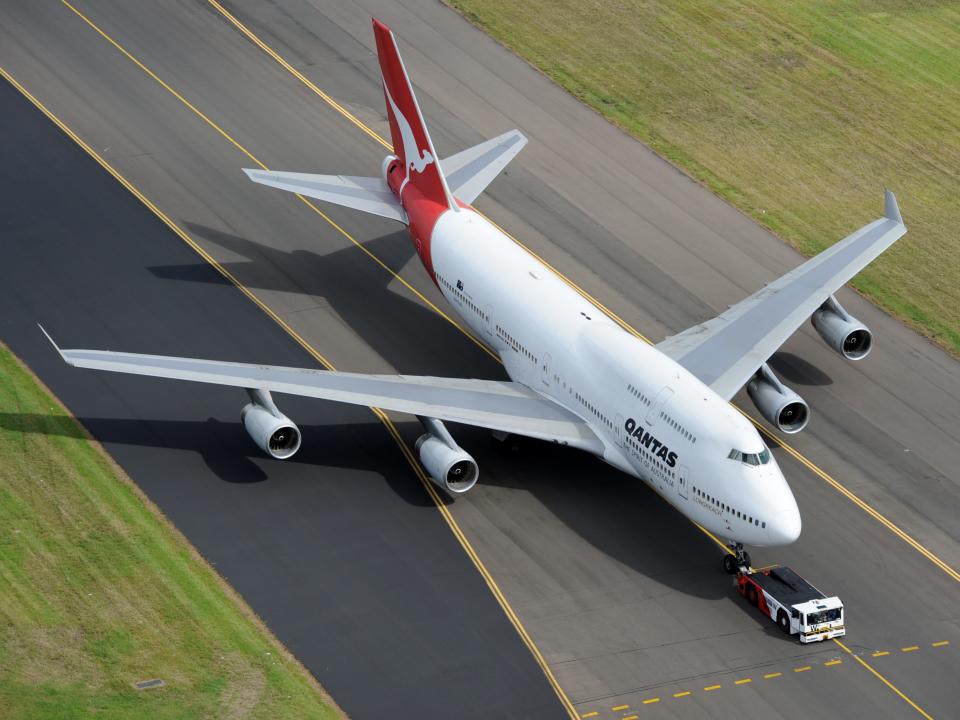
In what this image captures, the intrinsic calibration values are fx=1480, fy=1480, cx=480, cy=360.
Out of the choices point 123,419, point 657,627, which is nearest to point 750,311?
point 657,627

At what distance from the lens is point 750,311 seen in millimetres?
58969

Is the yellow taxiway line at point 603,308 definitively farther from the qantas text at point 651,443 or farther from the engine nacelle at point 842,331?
the engine nacelle at point 842,331

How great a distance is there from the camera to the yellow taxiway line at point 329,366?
153ft

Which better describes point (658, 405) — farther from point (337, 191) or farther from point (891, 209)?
point (337, 191)

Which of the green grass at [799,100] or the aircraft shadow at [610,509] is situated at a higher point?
the green grass at [799,100]

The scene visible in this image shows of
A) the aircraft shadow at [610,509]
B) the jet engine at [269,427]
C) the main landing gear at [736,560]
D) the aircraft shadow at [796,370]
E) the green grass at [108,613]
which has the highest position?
the aircraft shadow at [796,370]

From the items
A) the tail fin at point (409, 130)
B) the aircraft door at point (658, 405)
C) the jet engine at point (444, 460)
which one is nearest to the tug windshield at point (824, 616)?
the aircraft door at point (658, 405)

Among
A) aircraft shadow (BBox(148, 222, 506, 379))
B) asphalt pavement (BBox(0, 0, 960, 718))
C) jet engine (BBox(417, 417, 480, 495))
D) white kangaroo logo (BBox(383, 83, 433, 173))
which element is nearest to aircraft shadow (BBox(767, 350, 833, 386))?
asphalt pavement (BBox(0, 0, 960, 718))

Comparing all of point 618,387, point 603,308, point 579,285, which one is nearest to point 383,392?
point 618,387

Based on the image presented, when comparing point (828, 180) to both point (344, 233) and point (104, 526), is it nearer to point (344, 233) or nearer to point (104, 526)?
point (344, 233)

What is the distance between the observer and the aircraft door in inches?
1939

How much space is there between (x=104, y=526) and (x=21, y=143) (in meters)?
29.3

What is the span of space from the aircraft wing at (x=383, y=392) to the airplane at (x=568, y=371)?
Answer: 0.07 meters

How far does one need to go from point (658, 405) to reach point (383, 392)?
10.1 metres
